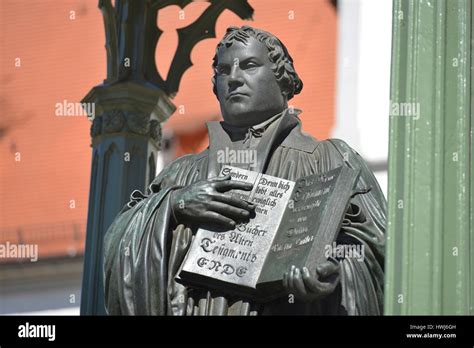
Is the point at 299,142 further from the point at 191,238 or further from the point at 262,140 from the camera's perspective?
the point at 191,238

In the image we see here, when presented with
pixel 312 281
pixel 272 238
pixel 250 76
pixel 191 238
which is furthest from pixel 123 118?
pixel 312 281

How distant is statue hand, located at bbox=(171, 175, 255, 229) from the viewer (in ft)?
36.3

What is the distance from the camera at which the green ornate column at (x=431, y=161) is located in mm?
10336

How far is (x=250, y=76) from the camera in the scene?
37.8 ft

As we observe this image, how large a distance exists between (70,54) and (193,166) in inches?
332

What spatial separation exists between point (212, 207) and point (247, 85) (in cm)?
68

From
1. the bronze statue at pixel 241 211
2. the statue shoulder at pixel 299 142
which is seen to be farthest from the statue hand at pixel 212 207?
the statue shoulder at pixel 299 142

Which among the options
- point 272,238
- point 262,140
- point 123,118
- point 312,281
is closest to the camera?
point 312,281

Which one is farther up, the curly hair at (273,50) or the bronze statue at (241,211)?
the curly hair at (273,50)

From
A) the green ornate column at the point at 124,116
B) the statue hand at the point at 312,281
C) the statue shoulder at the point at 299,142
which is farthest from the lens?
the green ornate column at the point at 124,116

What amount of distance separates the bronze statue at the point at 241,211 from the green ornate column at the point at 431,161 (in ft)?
1.45

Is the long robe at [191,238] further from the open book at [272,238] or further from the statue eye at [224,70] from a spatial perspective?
the statue eye at [224,70]

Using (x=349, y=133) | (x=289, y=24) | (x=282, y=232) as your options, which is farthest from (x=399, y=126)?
(x=349, y=133)

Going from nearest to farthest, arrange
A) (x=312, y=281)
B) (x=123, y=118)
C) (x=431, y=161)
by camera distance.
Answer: (x=431, y=161)
(x=312, y=281)
(x=123, y=118)
